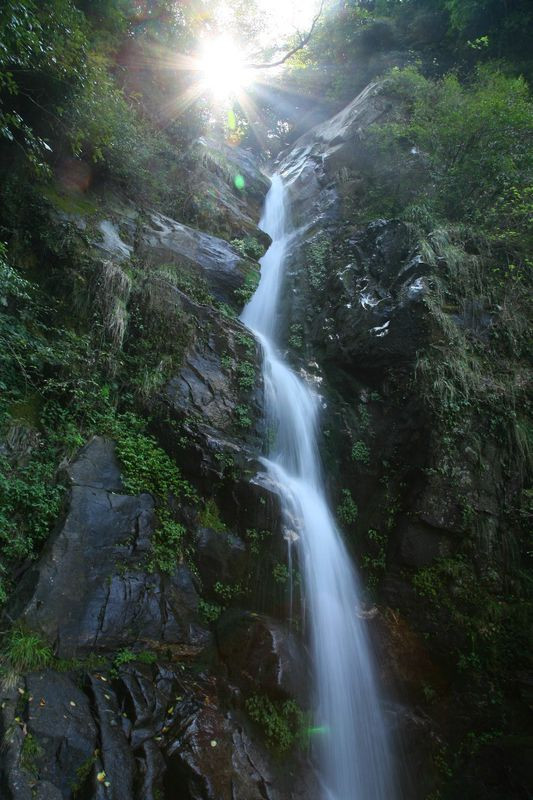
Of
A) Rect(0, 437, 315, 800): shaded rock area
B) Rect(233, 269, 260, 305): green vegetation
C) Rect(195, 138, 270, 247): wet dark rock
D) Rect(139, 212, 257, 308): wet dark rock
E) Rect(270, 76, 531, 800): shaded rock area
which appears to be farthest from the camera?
Rect(195, 138, 270, 247): wet dark rock

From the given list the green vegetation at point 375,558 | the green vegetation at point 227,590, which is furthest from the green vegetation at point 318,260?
the green vegetation at point 227,590

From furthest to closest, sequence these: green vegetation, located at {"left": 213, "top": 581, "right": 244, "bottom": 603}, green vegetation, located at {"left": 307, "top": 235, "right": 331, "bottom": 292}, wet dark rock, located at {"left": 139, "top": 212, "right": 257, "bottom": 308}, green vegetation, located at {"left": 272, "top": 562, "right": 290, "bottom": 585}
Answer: green vegetation, located at {"left": 307, "top": 235, "right": 331, "bottom": 292}
wet dark rock, located at {"left": 139, "top": 212, "right": 257, "bottom": 308}
green vegetation, located at {"left": 272, "top": 562, "right": 290, "bottom": 585}
green vegetation, located at {"left": 213, "top": 581, "right": 244, "bottom": 603}

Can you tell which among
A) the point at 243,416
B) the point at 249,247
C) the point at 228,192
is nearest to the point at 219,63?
the point at 228,192

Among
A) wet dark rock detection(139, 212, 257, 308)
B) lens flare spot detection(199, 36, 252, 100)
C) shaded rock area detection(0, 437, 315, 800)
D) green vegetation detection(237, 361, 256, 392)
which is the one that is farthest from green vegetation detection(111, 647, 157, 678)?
Result: lens flare spot detection(199, 36, 252, 100)

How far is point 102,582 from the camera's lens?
16.3 feet

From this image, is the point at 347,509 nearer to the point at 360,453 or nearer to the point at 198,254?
the point at 360,453

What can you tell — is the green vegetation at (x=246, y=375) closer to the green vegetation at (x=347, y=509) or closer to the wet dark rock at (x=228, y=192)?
the green vegetation at (x=347, y=509)

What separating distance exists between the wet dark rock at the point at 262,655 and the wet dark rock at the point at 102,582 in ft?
1.07

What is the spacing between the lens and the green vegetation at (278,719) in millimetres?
4809

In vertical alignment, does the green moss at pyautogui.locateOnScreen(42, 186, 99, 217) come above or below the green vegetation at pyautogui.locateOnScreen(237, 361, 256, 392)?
above

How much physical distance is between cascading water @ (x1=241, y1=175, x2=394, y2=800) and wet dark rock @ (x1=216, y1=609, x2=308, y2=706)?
403mm

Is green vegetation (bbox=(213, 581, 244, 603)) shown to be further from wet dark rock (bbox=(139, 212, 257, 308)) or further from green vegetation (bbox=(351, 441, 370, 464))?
wet dark rock (bbox=(139, 212, 257, 308))

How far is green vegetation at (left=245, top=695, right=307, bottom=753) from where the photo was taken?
4.81m

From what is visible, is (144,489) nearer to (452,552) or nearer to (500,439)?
(452,552)
